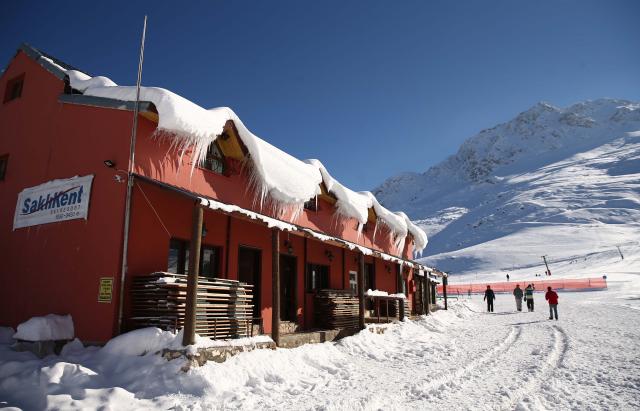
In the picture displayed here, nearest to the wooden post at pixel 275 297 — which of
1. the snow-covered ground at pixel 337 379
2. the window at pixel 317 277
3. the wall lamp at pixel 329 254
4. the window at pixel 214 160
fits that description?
the snow-covered ground at pixel 337 379

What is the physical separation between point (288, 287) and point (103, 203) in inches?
246

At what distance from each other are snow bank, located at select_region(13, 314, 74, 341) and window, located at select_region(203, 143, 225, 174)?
438cm

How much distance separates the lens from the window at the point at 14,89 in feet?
37.2

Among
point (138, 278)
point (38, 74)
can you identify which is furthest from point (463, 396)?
point (38, 74)

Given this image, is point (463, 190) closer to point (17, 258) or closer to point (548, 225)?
point (548, 225)

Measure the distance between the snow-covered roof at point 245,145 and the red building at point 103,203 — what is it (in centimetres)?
7

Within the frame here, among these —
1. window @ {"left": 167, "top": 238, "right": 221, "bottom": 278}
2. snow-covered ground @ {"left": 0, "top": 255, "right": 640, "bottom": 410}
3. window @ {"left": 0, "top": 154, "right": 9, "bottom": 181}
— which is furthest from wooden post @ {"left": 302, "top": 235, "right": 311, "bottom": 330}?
window @ {"left": 0, "top": 154, "right": 9, "bottom": 181}

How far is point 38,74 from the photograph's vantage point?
10.8 metres

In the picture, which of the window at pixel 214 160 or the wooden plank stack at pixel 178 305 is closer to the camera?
the wooden plank stack at pixel 178 305

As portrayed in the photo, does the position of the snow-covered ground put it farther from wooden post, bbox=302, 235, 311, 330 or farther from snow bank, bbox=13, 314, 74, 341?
wooden post, bbox=302, 235, 311, 330

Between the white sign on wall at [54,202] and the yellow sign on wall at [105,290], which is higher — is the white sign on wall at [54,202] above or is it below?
above

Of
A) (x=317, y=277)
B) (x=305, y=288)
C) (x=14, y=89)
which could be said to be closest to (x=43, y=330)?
(x=14, y=89)

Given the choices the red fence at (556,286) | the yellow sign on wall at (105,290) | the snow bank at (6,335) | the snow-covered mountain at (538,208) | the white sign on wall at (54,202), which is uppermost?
the snow-covered mountain at (538,208)

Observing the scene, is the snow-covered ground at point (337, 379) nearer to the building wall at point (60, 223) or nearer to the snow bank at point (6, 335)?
the snow bank at point (6, 335)
